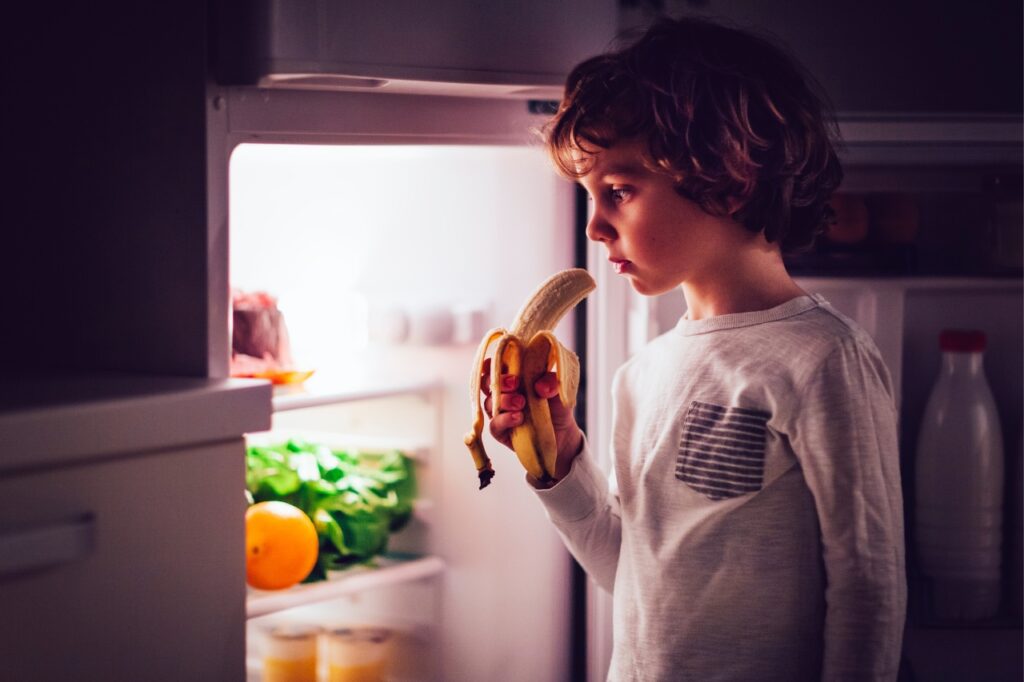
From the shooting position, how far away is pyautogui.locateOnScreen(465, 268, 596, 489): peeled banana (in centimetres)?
119

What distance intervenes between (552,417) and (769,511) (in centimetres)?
26

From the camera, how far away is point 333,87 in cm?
124

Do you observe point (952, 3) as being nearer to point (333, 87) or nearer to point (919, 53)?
point (919, 53)

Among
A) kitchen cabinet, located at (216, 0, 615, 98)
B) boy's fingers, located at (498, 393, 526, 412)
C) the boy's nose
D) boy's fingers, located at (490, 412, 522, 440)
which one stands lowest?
boy's fingers, located at (490, 412, 522, 440)

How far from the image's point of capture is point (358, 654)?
1.69 m

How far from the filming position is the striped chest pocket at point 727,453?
3.62ft

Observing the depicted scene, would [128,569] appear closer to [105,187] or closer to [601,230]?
[105,187]

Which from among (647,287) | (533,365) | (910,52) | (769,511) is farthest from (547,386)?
(910,52)

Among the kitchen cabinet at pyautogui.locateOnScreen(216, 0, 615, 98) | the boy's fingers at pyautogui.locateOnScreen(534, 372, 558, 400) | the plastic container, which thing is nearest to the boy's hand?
the boy's fingers at pyautogui.locateOnScreen(534, 372, 558, 400)

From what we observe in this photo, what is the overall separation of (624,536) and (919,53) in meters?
0.83

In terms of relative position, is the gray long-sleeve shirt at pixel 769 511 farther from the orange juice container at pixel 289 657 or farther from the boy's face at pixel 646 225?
the orange juice container at pixel 289 657

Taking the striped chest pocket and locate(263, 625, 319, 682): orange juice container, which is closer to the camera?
the striped chest pocket

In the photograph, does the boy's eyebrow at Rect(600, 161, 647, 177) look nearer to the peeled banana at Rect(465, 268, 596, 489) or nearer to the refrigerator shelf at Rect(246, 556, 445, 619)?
the peeled banana at Rect(465, 268, 596, 489)

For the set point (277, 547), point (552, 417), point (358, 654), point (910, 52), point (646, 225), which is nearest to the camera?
point (646, 225)
